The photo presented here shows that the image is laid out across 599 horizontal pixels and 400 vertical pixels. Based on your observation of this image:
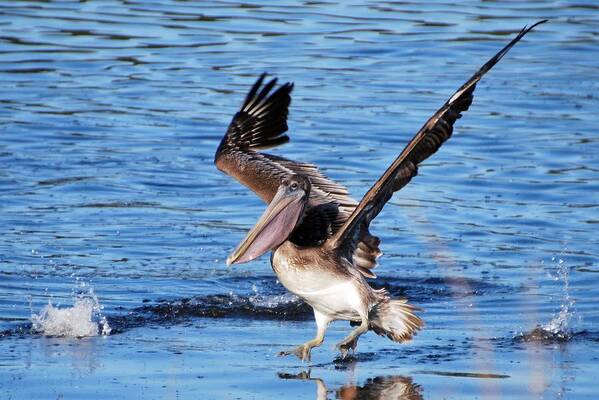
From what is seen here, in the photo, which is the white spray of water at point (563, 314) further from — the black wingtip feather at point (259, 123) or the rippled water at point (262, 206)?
the black wingtip feather at point (259, 123)

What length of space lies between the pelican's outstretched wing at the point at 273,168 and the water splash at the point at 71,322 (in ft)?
4.00

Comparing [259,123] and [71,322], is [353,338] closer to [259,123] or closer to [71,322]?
[71,322]

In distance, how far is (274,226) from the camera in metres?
7.12

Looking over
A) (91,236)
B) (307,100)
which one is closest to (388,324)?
(91,236)

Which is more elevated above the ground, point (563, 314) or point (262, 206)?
point (563, 314)

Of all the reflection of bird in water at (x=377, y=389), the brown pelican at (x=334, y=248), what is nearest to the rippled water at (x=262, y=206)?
the reflection of bird in water at (x=377, y=389)

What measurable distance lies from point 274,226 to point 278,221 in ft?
0.12

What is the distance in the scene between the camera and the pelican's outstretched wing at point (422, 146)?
625 centimetres

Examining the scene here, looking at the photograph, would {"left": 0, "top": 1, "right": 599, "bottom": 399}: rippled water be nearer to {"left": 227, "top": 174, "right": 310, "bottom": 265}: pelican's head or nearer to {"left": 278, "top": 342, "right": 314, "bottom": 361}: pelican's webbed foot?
{"left": 278, "top": 342, "right": 314, "bottom": 361}: pelican's webbed foot

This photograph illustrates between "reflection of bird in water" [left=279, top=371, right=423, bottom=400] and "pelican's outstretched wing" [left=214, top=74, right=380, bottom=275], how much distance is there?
821mm

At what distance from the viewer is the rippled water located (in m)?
7.15

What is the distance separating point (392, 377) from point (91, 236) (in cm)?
422

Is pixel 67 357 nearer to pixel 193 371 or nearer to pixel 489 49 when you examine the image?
pixel 193 371

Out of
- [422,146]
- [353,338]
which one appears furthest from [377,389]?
[422,146]
